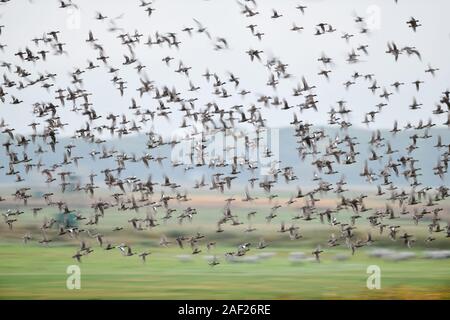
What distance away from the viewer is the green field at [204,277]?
8656mm

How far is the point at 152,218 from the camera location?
8.92 m

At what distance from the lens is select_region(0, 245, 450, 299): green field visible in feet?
28.4

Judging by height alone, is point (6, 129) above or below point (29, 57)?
below

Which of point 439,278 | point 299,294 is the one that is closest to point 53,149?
point 299,294

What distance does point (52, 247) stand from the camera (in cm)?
884

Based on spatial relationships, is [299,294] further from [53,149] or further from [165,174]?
[53,149]

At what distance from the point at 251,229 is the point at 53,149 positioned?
6.66 feet

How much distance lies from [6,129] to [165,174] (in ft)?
5.11

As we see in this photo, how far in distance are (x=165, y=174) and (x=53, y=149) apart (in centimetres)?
109

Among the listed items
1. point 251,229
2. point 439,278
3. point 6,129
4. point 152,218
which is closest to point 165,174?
point 152,218

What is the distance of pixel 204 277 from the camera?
8.81m
